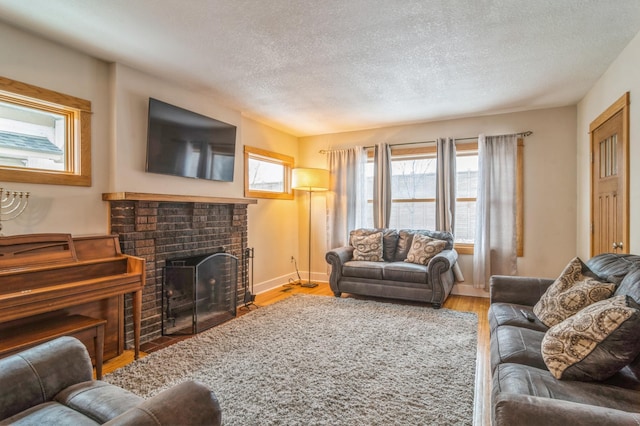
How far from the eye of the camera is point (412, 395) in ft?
6.95

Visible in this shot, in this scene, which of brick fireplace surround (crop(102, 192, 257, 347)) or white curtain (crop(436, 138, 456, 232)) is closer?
brick fireplace surround (crop(102, 192, 257, 347))

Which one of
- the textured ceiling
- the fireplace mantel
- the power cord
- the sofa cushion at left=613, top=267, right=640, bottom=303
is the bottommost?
the power cord

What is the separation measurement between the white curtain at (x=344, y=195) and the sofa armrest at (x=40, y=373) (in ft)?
13.9

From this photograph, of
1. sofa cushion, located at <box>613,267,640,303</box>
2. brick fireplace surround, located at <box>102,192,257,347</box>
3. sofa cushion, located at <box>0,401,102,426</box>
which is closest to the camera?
sofa cushion, located at <box>0,401,102,426</box>

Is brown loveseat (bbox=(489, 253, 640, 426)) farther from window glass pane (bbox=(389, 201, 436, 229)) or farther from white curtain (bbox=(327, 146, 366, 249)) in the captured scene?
white curtain (bbox=(327, 146, 366, 249))

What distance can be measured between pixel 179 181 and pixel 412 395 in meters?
3.02

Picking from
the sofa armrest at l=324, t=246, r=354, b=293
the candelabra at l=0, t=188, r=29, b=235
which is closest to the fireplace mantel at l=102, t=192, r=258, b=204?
the candelabra at l=0, t=188, r=29, b=235

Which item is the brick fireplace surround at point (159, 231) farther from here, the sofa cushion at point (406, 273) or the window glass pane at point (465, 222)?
the window glass pane at point (465, 222)

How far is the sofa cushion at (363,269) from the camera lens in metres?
4.35

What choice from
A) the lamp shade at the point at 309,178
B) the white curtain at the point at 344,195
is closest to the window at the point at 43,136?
the lamp shade at the point at 309,178

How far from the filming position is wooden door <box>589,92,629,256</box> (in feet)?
8.94

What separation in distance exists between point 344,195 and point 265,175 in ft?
4.36

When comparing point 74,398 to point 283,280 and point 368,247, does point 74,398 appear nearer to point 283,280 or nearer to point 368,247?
point 368,247

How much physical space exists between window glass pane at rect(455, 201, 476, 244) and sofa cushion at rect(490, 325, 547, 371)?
2.86m
